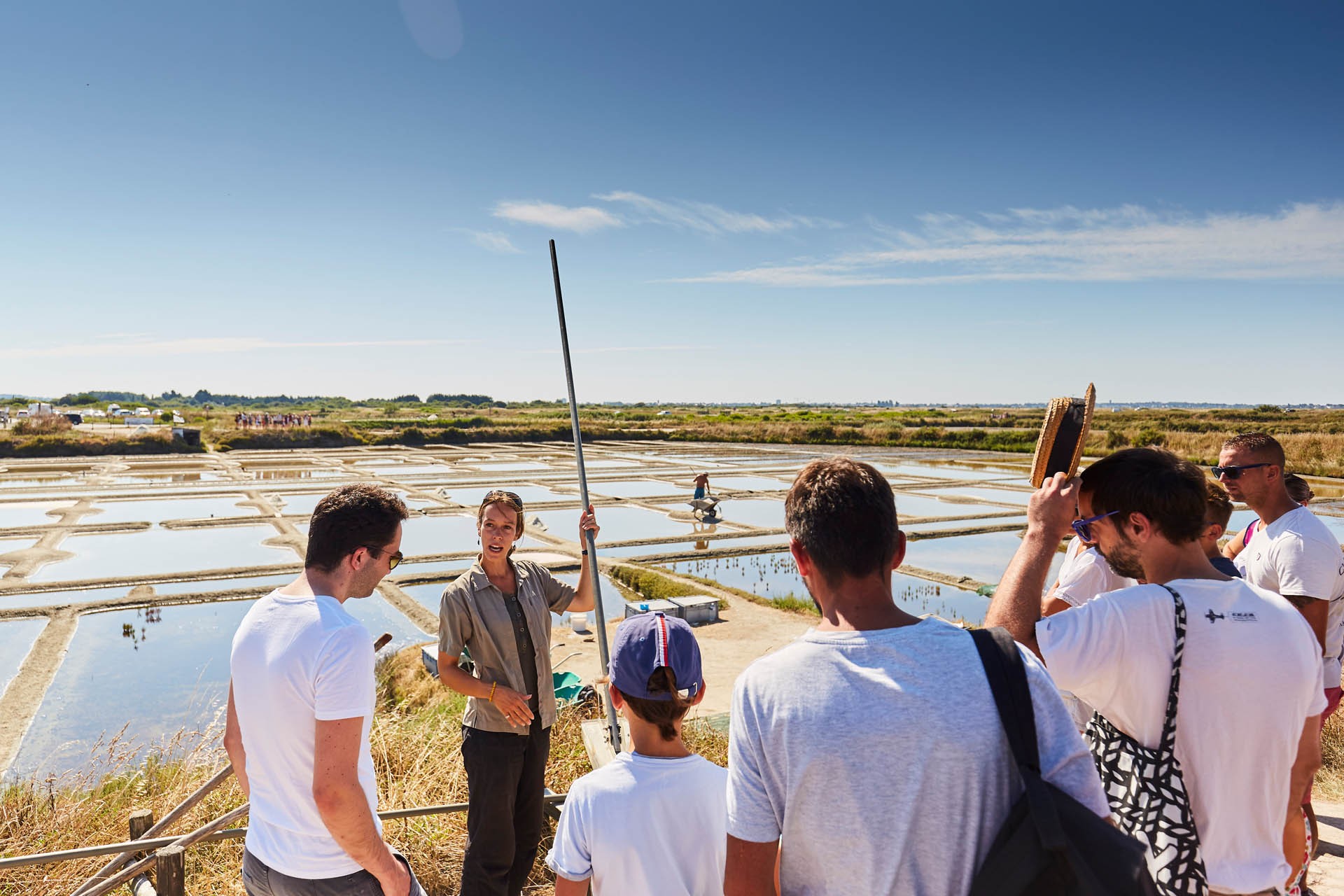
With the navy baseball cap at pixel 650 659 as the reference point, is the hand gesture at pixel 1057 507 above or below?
above

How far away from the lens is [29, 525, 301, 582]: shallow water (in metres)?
16.6

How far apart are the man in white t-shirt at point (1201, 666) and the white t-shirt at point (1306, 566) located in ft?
5.52

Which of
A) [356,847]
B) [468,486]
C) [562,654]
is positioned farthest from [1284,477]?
[468,486]

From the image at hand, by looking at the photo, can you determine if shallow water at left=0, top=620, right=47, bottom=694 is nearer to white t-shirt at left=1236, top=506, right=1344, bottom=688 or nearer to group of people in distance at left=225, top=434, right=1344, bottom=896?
group of people in distance at left=225, top=434, right=1344, bottom=896

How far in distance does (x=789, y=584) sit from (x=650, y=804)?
588 inches

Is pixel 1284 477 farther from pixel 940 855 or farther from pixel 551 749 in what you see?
pixel 551 749

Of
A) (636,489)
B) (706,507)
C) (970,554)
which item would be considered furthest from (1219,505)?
(636,489)

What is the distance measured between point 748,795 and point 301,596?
→ 4.12ft

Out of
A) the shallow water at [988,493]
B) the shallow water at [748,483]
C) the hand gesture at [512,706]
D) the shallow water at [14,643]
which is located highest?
the hand gesture at [512,706]

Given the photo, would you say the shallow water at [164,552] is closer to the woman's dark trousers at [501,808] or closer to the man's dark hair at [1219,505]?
the woman's dark trousers at [501,808]

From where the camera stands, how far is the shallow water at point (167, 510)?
2309 centimetres

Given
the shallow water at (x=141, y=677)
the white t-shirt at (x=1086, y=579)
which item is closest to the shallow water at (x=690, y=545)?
the shallow water at (x=141, y=677)

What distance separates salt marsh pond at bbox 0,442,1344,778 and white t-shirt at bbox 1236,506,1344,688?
20.0ft

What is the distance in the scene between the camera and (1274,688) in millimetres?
1850
